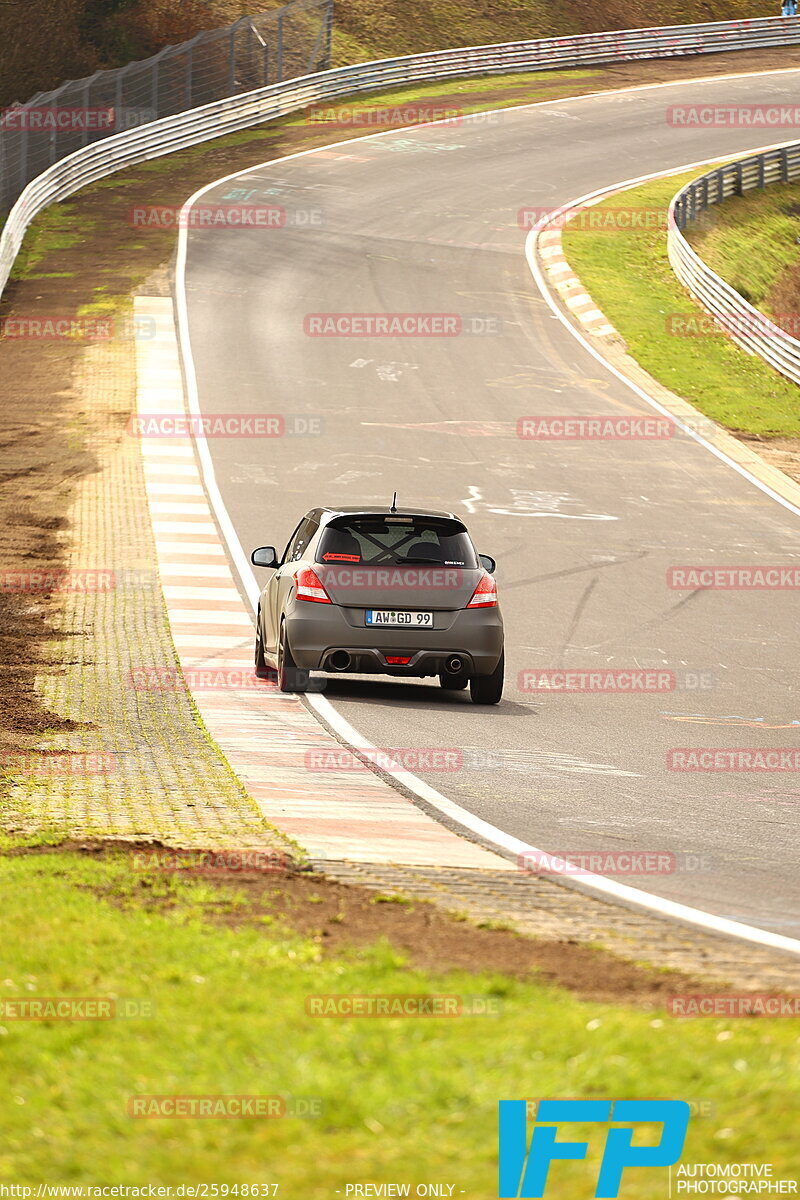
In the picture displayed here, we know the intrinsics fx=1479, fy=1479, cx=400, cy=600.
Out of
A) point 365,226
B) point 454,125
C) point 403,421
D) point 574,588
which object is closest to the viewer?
point 574,588

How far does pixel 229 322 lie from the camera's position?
3631cm

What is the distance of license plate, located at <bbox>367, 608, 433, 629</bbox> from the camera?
44.4 ft

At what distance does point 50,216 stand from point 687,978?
143ft

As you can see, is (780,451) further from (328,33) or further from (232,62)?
(328,33)

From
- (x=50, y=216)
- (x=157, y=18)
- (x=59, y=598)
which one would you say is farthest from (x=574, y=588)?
(x=157, y=18)

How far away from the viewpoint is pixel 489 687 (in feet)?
45.5

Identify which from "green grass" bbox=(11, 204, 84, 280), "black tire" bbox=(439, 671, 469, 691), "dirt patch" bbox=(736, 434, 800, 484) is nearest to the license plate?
"black tire" bbox=(439, 671, 469, 691)

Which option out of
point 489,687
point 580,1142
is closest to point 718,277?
point 489,687

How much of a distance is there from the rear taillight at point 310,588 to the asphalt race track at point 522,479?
3.25 ft

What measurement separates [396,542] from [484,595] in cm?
98

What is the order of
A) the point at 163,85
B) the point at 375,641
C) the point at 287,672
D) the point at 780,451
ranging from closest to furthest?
1. the point at 375,641
2. the point at 287,672
3. the point at 780,451
4. the point at 163,85

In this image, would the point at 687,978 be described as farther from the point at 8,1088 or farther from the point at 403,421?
the point at 403,421

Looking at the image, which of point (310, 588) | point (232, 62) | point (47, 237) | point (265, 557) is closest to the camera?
point (310, 588)

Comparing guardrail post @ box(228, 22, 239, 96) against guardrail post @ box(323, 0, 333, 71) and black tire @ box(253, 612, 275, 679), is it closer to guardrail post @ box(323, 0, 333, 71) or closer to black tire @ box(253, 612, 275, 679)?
guardrail post @ box(323, 0, 333, 71)
